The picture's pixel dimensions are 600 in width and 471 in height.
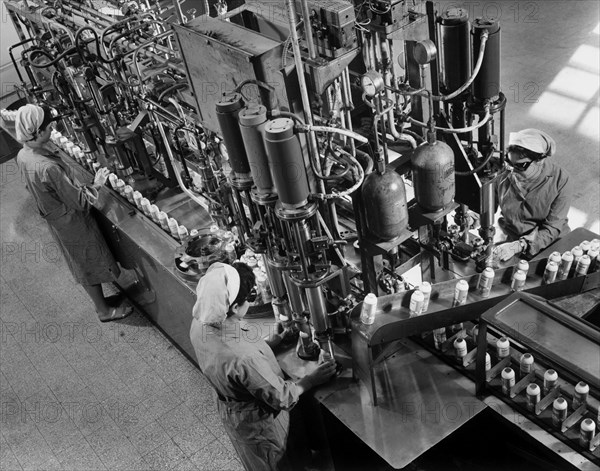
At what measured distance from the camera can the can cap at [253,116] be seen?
230cm

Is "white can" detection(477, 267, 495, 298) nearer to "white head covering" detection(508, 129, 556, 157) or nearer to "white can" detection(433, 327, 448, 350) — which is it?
"white can" detection(433, 327, 448, 350)

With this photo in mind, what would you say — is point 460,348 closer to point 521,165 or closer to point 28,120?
point 521,165

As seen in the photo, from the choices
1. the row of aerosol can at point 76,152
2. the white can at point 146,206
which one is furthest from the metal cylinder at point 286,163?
the row of aerosol can at point 76,152

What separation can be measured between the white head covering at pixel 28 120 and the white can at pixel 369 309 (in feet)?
8.53

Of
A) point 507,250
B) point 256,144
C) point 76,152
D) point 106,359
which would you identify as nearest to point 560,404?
point 507,250

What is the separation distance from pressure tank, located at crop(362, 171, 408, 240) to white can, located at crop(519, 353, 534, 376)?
73 centimetres

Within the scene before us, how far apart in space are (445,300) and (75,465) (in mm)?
2455

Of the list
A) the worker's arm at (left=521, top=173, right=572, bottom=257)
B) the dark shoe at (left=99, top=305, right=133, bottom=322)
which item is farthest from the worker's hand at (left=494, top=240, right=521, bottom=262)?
the dark shoe at (left=99, top=305, right=133, bottom=322)

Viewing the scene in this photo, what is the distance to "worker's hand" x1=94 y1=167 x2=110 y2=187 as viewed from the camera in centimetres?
440

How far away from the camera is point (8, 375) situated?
14.7 feet

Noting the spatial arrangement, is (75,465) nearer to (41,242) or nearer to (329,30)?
(41,242)

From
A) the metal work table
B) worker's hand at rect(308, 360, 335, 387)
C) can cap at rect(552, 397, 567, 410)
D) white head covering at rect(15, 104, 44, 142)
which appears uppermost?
white head covering at rect(15, 104, 44, 142)

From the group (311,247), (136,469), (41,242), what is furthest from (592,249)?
(41,242)

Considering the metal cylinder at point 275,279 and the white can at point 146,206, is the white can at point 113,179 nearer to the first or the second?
the white can at point 146,206
